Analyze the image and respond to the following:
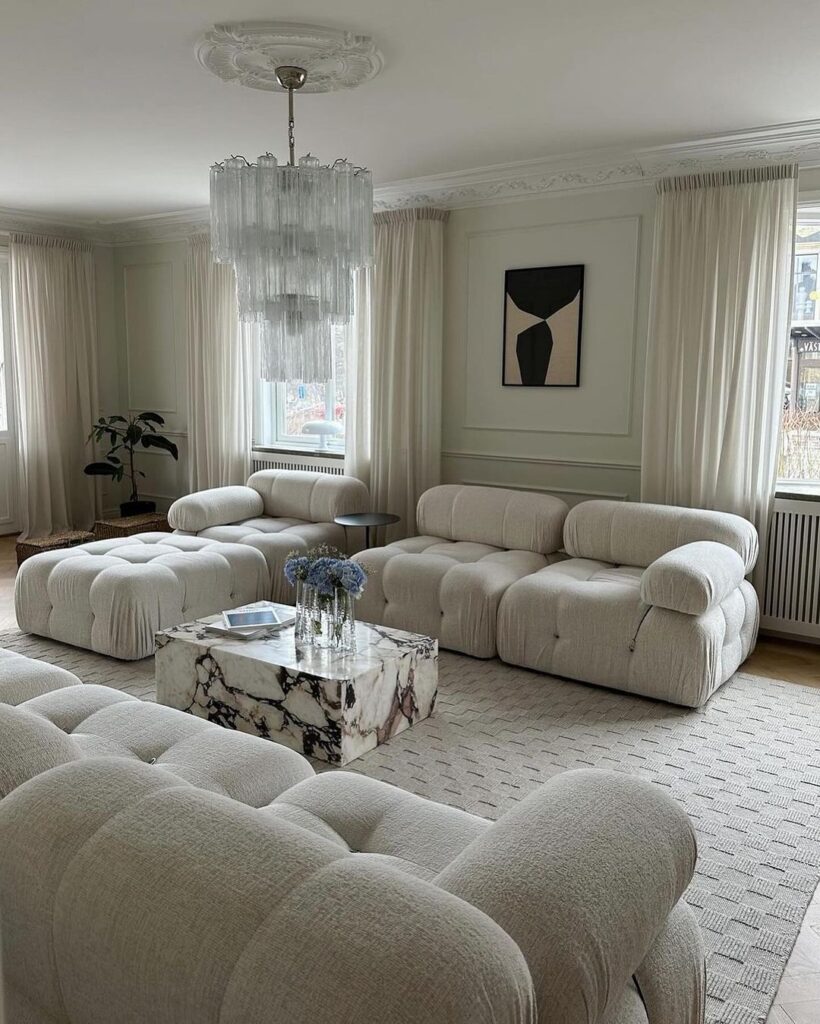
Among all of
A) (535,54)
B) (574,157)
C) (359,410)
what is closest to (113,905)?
(535,54)

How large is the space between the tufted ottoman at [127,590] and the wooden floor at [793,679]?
522 millimetres

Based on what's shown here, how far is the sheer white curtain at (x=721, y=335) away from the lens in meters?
4.44

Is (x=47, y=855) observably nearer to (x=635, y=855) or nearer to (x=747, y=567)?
(x=635, y=855)

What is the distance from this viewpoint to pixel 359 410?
240 inches

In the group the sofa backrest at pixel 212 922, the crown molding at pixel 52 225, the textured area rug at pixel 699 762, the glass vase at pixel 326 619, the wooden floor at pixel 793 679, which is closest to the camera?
the sofa backrest at pixel 212 922

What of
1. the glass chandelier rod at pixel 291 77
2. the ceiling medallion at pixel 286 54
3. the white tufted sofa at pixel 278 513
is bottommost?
the white tufted sofa at pixel 278 513

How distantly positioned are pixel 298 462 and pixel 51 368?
7.44 feet

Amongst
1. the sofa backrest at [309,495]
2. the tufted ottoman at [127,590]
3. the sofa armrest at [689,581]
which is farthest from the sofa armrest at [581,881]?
the sofa backrest at [309,495]

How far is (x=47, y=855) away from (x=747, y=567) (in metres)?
3.80

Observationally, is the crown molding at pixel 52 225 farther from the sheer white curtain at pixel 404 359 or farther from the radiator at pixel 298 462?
the sheer white curtain at pixel 404 359

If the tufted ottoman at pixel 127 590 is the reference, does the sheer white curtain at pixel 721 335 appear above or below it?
above

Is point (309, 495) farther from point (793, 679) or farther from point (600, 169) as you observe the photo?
point (793, 679)

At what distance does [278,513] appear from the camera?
6.00m

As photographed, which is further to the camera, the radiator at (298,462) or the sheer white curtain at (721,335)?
the radiator at (298,462)
